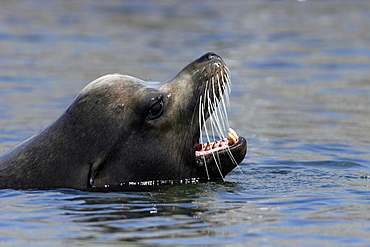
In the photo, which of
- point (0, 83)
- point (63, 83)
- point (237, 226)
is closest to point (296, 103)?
point (63, 83)

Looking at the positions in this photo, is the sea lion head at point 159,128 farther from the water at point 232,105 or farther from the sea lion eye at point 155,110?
the water at point 232,105

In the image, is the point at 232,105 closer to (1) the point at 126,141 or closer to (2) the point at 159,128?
(2) the point at 159,128

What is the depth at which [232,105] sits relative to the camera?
49.0 ft

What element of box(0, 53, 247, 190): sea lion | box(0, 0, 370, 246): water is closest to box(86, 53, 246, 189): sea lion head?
box(0, 53, 247, 190): sea lion

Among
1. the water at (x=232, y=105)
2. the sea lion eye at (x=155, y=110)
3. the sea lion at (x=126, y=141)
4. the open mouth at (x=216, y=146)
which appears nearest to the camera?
the water at (x=232, y=105)

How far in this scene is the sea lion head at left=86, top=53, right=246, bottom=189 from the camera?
28.0 feet

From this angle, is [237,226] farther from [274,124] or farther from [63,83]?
[63,83]

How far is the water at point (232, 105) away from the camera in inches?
295

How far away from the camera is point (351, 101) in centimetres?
1513

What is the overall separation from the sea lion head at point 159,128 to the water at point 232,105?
256mm

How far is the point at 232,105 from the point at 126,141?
258 inches

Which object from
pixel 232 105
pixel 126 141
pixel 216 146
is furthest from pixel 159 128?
pixel 232 105

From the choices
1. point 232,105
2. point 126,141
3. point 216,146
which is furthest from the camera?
point 232,105

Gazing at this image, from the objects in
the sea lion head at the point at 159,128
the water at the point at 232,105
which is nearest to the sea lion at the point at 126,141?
the sea lion head at the point at 159,128
